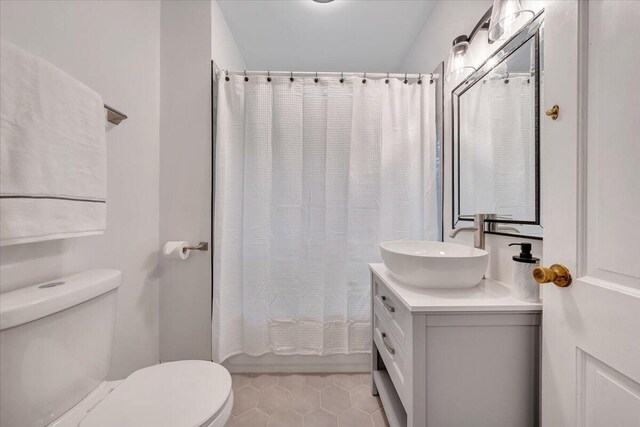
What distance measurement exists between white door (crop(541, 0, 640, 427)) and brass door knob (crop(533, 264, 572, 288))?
1 centimetres

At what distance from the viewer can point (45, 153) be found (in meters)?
0.74

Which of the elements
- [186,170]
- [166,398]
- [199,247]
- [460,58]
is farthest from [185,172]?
[460,58]

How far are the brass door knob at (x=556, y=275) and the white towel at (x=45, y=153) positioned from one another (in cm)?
141

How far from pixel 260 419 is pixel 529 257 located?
141 centimetres

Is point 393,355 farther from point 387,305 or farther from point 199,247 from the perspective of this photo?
point 199,247

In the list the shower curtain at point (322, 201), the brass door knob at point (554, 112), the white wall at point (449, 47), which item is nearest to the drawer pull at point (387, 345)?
the shower curtain at point (322, 201)

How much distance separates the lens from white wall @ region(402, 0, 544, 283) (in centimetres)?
104

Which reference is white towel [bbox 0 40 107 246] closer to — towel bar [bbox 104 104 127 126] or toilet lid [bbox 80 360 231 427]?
towel bar [bbox 104 104 127 126]

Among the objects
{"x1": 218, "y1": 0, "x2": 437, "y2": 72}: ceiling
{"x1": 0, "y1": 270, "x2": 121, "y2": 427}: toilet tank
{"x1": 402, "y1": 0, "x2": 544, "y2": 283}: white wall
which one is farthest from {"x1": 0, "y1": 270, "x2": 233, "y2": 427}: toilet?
{"x1": 218, "y1": 0, "x2": 437, "y2": 72}: ceiling

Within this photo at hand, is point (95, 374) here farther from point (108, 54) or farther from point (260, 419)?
point (108, 54)

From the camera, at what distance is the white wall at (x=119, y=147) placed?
0.83 m

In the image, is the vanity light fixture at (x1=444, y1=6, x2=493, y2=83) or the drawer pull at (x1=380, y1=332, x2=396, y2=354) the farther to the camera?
the vanity light fixture at (x1=444, y1=6, x2=493, y2=83)

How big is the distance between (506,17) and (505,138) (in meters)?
0.43

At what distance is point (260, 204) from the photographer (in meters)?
1.50
